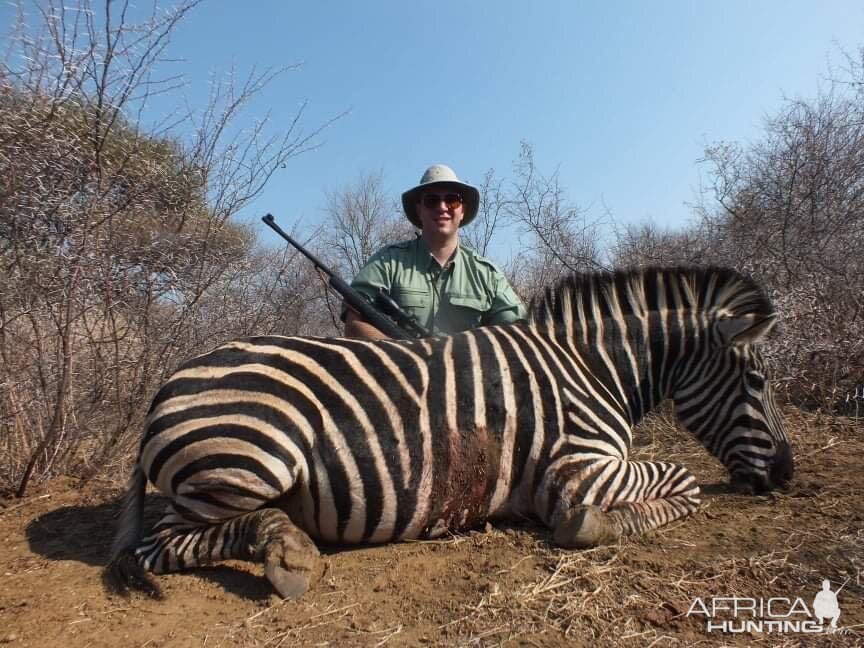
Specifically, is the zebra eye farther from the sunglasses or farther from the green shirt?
the sunglasses

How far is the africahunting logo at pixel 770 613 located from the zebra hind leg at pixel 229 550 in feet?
5.01

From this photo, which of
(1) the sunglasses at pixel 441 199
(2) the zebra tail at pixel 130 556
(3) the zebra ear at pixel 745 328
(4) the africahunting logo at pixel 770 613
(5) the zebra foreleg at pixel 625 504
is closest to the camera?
(4) the africahunting logo at pixel 770 613

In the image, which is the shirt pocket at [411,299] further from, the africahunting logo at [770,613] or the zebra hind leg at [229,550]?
the africahunting logo at [770,613]


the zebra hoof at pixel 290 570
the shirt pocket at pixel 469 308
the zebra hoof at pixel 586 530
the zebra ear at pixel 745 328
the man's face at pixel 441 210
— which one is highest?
the man's face at pixel 441 210

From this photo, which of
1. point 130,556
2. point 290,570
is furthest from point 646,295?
point 130,556

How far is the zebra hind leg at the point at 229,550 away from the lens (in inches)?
82.6

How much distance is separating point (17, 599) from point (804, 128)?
8409 millimetres

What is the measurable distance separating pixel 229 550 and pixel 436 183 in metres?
3.09

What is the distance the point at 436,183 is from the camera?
166 inches

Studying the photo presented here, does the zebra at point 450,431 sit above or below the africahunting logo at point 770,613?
A: above

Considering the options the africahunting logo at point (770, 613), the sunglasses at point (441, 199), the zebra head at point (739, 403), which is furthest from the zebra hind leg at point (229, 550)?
the sunglasses at point (441, 199)

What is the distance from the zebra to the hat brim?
165cm

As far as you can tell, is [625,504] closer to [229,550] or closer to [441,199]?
[229,550]

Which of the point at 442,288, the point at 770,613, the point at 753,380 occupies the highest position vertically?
the point at 442,288
